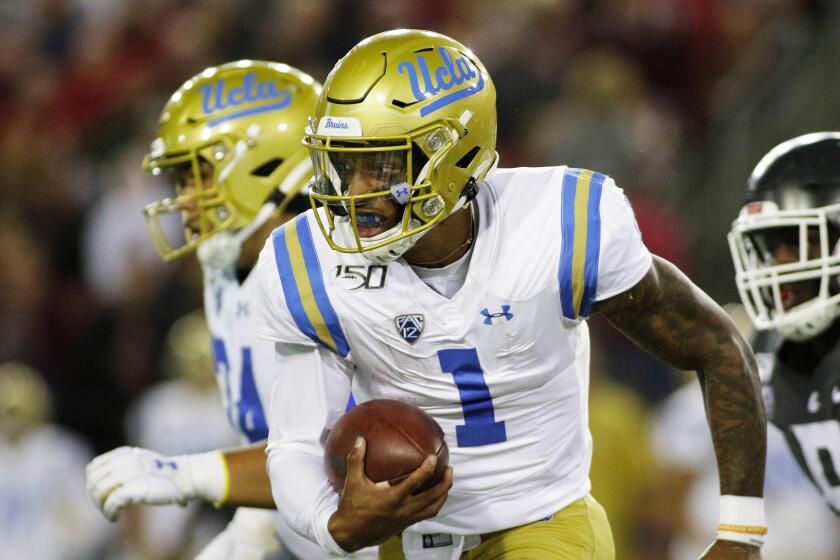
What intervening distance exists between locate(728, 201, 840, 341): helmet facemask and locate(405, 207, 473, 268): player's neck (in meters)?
0.97

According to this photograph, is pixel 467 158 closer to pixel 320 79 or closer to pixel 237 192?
pixel 237 192

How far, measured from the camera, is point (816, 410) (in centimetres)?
341

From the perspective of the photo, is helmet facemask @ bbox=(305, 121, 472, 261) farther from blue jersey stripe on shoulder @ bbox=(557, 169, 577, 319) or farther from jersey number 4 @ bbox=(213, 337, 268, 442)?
jersey number 4 @ bbox=(213, 337, 268, 442)

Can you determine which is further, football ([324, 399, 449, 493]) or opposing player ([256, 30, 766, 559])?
opposing player ([256, 30, 766, 559])

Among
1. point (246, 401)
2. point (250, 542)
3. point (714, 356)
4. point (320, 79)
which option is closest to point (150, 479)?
point (246, 401)

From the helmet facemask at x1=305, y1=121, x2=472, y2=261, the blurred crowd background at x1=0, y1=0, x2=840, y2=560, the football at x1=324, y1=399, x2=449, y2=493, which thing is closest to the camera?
the football at x1=324, y1=399, x2=449, y2=493

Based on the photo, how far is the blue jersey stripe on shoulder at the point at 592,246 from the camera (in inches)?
105

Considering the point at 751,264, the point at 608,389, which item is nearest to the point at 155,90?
the point at 608,389

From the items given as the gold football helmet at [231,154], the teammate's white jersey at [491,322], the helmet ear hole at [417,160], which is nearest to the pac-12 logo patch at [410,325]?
the teammate's white jersey at [491,322]

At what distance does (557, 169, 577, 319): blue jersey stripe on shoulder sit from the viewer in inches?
106

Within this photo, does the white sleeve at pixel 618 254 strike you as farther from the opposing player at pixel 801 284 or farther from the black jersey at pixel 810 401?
the black jersey at pixel 810 401

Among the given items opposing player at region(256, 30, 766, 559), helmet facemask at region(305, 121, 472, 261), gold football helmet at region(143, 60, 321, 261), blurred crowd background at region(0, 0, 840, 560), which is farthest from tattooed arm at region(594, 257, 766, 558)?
blurred crowd background at region(0, 0, 840, 560)

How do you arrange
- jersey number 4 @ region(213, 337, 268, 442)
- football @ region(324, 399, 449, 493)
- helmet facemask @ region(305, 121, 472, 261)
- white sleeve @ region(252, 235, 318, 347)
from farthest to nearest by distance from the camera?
jersey number 4 @ region(213, 337, 268, 442)
white sleeve @ region(252, 235, 318, 347)
helmet facemask @ region(305, 121, 472, 261)
football @ region(324, 399, 449, 493)

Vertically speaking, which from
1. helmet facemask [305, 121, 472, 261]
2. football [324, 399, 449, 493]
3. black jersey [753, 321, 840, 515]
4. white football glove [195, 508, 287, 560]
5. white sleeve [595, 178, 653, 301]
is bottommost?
white football glove [195, 508, 287, 560]
